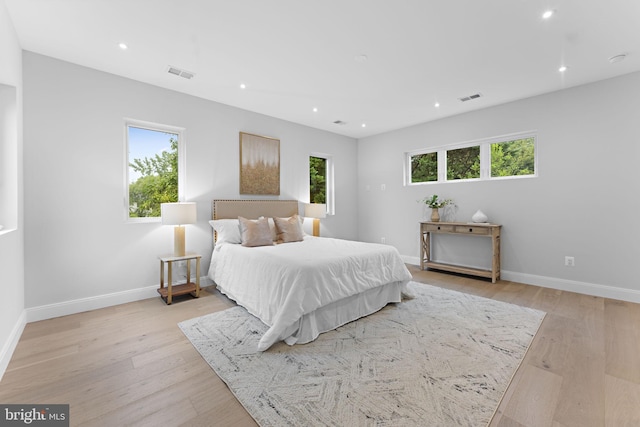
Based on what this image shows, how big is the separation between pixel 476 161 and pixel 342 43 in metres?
3.17

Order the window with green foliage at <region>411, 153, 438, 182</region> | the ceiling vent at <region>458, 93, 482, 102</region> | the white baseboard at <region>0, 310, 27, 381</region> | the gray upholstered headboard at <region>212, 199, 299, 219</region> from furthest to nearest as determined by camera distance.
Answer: the window with green foliage at <region>411, 153, 438, 182</region> < the gray upholstered headboard at <region>212, 199, 299, 219</region> < the ceiling vent at <region>458, 93, 482, 102</region> < the white baseboard at <region>0, 310, 27, 381</region>

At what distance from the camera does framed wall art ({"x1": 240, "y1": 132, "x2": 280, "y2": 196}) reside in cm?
429

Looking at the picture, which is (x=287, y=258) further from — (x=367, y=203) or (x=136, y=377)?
(x=367, y=203)

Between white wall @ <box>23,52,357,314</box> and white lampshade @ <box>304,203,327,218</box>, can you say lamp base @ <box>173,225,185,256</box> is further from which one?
white lampshade @ <box>304,203,327,218</box>

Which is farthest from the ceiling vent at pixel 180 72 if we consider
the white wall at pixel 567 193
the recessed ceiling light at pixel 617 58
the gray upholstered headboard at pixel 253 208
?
the recessed ceiling light at pixel 617 58

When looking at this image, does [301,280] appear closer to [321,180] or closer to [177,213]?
[177,213]

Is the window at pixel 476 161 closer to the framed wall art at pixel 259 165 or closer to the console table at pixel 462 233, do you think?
the console table at pixel 462 233

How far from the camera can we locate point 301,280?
7.51 ft

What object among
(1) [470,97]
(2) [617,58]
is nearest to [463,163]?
(1) [470,97]

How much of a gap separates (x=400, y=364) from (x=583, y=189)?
3.50m

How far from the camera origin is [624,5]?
2098mm

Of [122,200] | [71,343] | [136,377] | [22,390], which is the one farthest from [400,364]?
[122,200]

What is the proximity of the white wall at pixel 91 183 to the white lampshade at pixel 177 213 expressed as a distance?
1.21ft

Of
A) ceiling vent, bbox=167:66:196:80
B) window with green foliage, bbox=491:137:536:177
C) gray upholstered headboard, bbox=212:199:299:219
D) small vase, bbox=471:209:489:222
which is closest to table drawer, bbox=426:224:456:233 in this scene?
small vase, bbox=471:209:489:222
